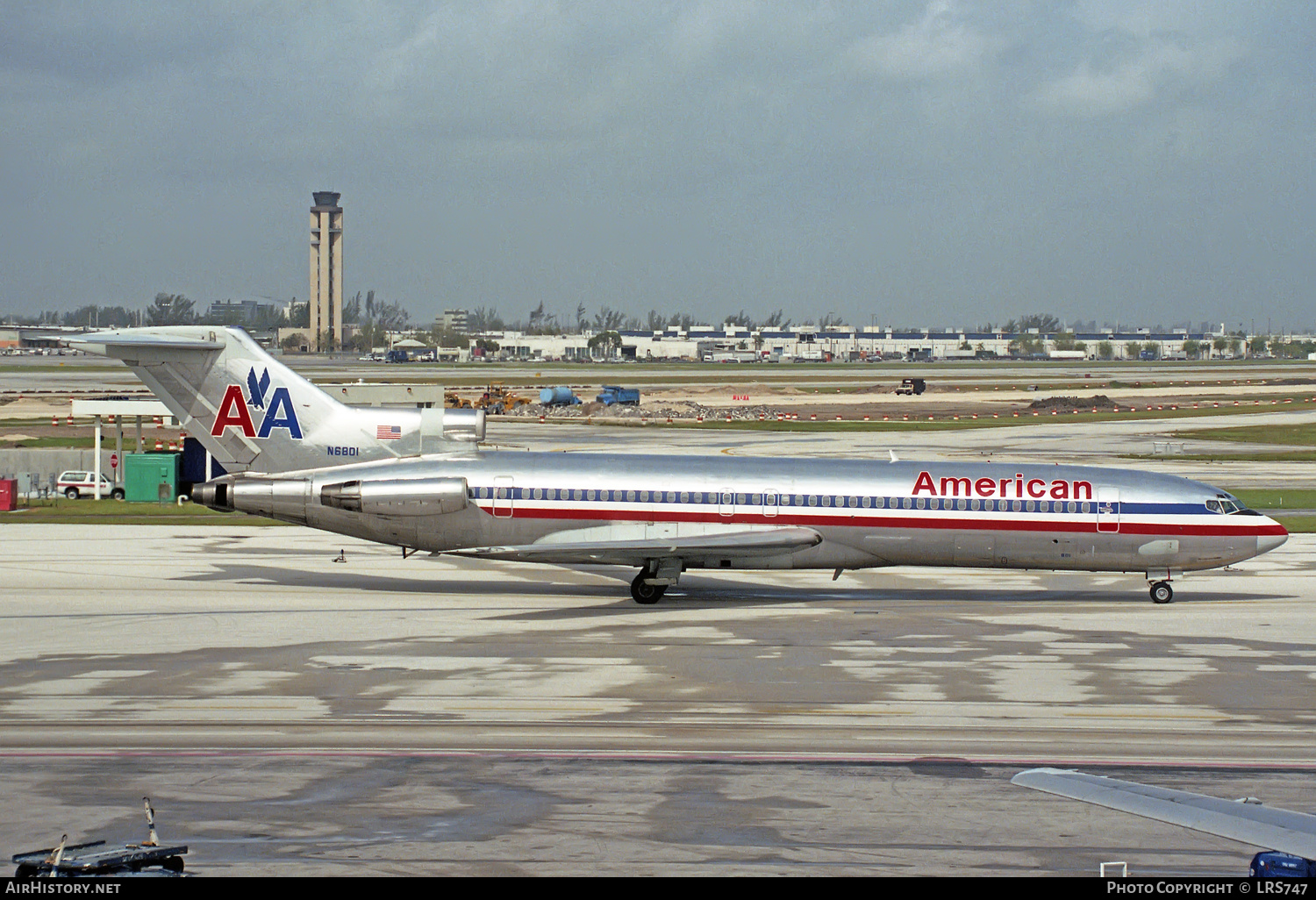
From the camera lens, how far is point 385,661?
23.8 m

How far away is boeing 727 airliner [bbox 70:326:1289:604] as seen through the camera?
30172mm

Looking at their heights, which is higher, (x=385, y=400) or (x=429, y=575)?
(x=385, y=400)

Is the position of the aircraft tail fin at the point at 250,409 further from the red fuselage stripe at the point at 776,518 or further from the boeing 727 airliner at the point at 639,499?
the red fuselage stripe at the point at 776,518

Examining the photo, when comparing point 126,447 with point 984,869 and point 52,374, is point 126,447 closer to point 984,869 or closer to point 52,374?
point 984,869

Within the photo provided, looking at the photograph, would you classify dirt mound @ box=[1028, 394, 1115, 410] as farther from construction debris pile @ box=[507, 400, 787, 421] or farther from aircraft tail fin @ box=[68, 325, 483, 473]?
aircraft tail fin @ box=[68, 325, 483, 473]

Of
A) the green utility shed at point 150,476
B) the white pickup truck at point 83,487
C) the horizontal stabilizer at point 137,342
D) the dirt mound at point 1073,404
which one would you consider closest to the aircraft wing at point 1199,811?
the horizontal stabilizer at point 137,342

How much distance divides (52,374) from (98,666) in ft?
426

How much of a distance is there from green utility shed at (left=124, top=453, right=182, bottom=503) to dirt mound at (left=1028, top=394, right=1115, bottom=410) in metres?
72.3

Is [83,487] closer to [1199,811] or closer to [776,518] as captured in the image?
[776,518]

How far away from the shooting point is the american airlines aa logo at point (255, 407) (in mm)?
31156

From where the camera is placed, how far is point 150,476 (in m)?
49.8

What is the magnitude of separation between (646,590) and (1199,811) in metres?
21.7

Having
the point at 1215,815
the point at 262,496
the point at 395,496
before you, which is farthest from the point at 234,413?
the point at 1215,815

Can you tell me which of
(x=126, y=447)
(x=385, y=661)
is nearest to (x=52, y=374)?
(x=126, y=447)
